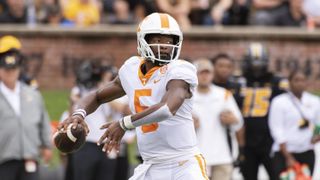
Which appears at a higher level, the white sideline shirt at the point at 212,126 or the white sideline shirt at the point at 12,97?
the white sideline shirt at the point at 12,97

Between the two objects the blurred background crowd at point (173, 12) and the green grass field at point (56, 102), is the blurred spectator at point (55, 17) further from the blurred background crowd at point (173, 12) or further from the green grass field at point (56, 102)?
the green grass field at point (56, 102)

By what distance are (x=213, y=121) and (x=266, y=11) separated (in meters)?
7.46

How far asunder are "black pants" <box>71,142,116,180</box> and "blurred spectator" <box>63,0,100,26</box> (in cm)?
673

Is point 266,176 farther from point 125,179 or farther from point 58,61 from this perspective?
point 58,61

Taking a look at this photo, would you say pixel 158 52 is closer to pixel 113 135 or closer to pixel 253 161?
pixel 113 135

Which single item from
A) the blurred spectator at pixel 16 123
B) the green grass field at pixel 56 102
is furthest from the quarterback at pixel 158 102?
the green grass field at pixel 56 102

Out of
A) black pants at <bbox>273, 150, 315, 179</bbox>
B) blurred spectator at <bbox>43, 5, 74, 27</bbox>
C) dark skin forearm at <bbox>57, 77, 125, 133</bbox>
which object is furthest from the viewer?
blurred spectator at <bbox>43, 5, 74, 27</bbox>

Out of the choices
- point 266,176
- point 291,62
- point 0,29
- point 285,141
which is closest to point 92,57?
point 0,29

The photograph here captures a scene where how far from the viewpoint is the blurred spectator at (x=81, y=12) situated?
60.7 feet

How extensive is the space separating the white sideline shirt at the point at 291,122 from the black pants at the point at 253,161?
44 cm

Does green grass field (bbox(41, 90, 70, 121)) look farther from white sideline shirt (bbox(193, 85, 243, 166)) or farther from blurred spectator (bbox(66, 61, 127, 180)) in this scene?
white sideline shirt (bbox(193, 85, 243, 166))

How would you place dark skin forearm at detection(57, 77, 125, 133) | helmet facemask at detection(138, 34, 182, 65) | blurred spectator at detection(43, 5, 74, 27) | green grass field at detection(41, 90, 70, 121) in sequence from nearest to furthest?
1. helmet facemask at detection(138, 34, 182, 65)
2. dark skin forearm at detection(57, 77, 125, 133)
3. green grass field at detection(41, 90, 70, 121)
4. blurred spectator at detection(43, 5, 74, 27)

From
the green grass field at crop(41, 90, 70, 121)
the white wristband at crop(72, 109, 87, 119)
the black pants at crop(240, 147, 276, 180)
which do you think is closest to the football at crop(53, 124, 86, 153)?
the white wristband at crop(72, 109, 87, 119)

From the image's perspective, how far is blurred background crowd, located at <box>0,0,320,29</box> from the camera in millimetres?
18609
